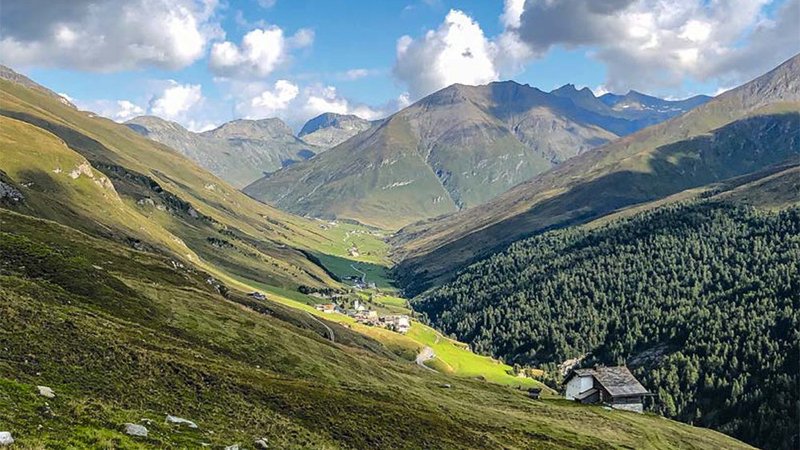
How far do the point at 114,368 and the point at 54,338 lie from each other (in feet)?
20.0

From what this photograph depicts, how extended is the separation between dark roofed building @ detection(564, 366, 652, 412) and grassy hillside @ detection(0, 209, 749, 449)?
12.9 m

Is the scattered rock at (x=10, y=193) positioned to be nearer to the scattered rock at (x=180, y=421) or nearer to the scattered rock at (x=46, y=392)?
the scattered rock at (x=46, y=392)

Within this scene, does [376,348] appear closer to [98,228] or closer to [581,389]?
[581,389]

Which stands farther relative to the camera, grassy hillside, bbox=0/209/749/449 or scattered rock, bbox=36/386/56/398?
grassy hillside, bbox=0/209/749/449

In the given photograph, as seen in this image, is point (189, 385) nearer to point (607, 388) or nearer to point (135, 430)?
point (135, 430)

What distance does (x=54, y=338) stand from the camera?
46469mm

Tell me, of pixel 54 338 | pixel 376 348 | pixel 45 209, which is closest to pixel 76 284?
pixel 54 338

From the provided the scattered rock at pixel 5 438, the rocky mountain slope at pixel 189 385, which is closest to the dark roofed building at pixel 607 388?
the rocky mountain slope at pixel 189 385

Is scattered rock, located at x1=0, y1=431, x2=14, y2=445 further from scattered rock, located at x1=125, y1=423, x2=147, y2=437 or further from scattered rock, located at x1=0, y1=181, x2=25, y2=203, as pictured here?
scattered rock, located at x1=0, y1=181, x2=25, y2=203

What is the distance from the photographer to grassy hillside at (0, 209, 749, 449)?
36188 millimetres

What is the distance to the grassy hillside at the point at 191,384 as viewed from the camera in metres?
36.2

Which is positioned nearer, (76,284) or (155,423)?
(155,423)

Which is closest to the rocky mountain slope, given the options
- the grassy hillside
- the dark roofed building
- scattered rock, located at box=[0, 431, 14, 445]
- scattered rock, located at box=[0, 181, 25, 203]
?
the grassy hillside

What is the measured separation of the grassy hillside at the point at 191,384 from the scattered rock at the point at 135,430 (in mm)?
496
